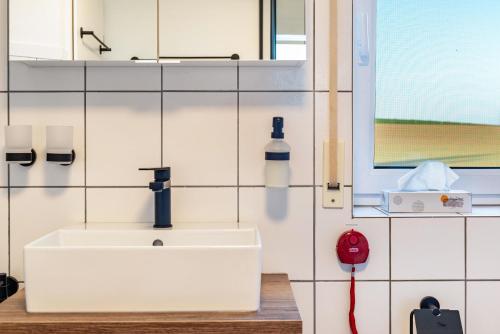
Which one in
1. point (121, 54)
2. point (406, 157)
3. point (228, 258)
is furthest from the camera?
point (406, 157)

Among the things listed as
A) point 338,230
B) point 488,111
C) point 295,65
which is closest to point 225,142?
point 295,65

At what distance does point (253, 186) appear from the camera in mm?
1377

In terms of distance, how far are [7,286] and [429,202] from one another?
1.23 metres

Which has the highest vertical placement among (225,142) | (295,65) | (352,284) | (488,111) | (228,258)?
(295,65)

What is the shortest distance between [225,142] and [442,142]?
740 mm

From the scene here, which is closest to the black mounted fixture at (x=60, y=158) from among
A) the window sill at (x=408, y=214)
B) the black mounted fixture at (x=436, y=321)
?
the window sill at (x=408, y=214)

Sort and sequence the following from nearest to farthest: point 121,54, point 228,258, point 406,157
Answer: point 228,258 → point 121,54 → point 406,157

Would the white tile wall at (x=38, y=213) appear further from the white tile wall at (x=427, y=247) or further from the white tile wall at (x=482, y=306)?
the white tile wall at (x=482, y=306)

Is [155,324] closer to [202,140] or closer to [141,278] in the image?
[141,278]

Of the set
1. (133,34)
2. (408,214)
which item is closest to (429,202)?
(408,214)

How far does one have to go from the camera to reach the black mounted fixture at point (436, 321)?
1301 mm

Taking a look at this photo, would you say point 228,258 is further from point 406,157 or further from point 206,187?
point 406,157

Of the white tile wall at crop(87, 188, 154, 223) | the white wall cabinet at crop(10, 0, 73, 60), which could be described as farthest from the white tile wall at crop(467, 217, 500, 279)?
the white wall cabinet at crop(10, 0, 73, 60)

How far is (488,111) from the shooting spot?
1.59 m
